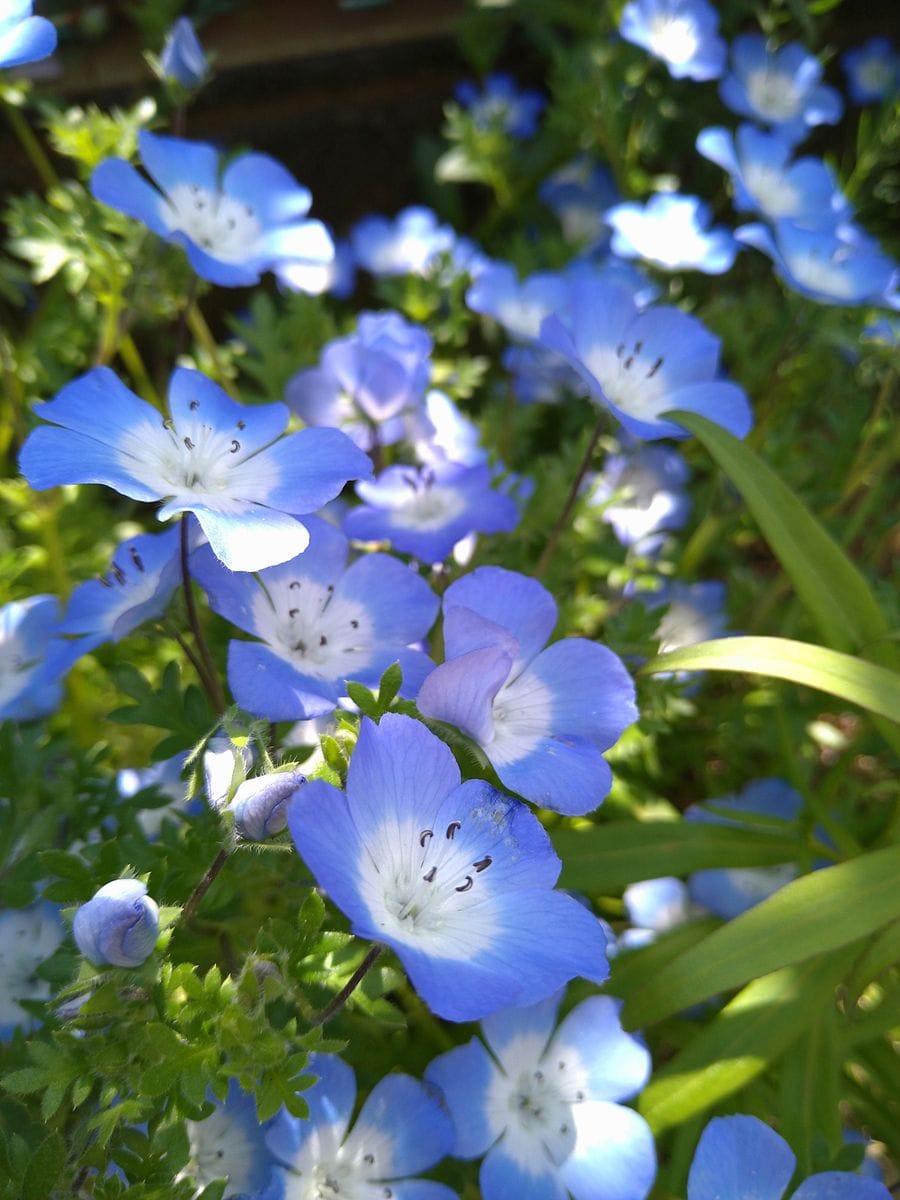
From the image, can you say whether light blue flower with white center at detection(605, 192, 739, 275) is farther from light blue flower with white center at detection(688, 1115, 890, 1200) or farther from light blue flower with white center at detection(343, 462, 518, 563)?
light blue flower with white center at detection(688, 1115, 890, 1200)

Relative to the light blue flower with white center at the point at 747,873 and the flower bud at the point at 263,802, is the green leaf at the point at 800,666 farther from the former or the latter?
the flower bud at the point at 263,802

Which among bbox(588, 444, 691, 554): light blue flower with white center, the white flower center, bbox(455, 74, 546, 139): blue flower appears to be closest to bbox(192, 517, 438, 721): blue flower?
the white flower center

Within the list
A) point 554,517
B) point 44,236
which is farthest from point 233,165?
point 554,517

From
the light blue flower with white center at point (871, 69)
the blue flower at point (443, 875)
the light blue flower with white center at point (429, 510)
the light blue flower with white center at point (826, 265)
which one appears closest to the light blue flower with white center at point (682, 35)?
the light blue flower with white center at point (826, 265)

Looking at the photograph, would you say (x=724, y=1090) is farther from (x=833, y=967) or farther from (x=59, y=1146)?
(x=59, y=1146)

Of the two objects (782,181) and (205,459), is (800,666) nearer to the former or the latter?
(205,459)

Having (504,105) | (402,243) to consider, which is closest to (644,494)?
(402,243)
